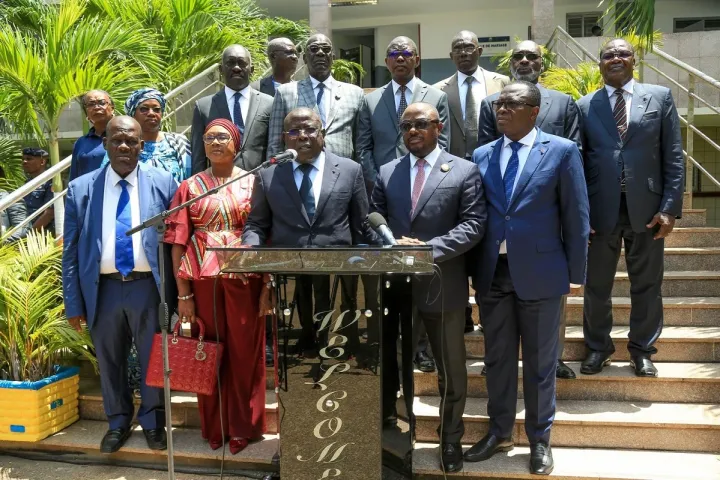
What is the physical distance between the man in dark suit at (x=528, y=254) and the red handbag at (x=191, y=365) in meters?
1.67

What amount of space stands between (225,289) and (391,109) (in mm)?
1793

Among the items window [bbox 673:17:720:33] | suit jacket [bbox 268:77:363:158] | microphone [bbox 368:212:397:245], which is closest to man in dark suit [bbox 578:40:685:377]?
suit jacket [bbox 268:77:363:158]

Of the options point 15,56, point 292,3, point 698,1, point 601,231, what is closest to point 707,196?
point 698,1

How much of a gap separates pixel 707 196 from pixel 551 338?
11957 mm

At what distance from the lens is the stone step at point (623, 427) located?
4.45m

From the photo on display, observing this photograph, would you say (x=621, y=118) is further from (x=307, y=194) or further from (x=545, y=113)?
(x=307, y=194)

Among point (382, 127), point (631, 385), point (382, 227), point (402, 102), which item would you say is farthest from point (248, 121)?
point (631, 385)

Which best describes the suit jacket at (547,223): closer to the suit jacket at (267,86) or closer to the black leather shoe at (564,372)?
the black leather shoe at (564,372)

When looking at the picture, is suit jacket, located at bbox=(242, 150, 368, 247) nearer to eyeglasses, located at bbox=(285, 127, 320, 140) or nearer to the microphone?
eyeglasses, located at bbox=(285, 127, 320, 140)

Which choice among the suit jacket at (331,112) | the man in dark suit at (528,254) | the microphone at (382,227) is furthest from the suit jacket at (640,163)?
the microphone at (382,227)

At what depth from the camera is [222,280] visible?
14.6 feet

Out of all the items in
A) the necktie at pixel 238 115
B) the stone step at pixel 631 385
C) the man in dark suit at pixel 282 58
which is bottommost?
the stone step at pixel 631 385

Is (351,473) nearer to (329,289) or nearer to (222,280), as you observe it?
(329,289)

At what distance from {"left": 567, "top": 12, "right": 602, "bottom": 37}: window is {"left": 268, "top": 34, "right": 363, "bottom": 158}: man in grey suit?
12184 millimetres
